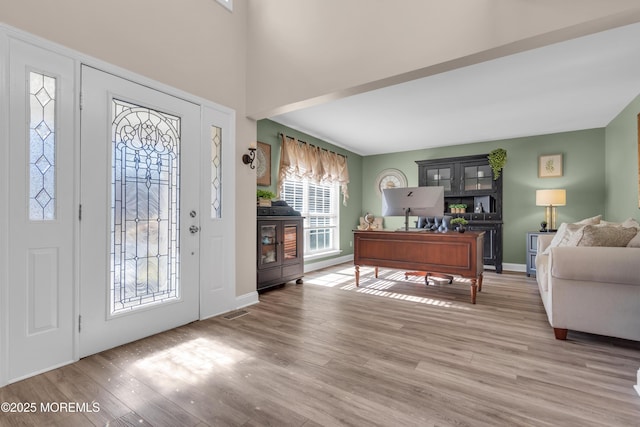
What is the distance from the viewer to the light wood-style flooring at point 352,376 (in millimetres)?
1478

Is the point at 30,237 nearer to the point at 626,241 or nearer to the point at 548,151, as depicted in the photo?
the point at 626,241

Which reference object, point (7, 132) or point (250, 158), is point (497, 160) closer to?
point (250, 158)

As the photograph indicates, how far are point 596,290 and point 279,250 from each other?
127 inches

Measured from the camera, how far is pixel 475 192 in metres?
5.66

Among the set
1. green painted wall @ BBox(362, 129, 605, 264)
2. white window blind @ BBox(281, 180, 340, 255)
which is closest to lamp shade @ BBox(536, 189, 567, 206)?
green painted wall @ BBox(362, 129, 605, 264)

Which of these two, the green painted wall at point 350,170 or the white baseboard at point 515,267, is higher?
the green painted wall at point 350,170

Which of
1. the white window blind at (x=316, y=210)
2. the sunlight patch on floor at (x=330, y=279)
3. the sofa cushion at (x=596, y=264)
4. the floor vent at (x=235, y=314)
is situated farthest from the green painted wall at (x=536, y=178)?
the floor vent at (x=235, y=314)

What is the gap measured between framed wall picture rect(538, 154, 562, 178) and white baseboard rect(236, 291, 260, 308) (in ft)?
17.3

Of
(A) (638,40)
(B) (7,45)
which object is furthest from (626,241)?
(B) (7,45)

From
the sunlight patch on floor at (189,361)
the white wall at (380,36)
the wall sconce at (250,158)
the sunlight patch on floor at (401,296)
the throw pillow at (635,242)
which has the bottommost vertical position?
the sunlight patch on floor at (401,296)

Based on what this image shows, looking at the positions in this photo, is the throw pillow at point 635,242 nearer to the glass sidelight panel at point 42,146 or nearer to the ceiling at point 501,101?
the ceiling at point 501,101

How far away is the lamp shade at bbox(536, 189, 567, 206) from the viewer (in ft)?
15.4

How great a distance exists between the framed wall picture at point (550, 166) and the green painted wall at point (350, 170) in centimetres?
350

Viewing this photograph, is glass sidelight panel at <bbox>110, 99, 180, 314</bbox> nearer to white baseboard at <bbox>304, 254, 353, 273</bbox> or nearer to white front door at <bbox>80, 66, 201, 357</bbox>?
white front door at <bbox>80, 66, 201, 357</bbox>
